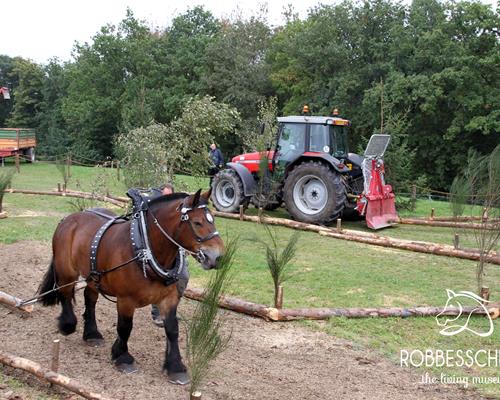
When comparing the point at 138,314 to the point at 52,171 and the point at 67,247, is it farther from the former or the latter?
the point at 52,171

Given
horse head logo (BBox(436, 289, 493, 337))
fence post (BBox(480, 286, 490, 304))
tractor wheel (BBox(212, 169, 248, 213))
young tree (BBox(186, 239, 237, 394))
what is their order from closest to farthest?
young tree (BBox(186, 239, 237, 394))
horse head logo (BBox(436, 289, 493, 337))
fence post (BBox(480, 286, 490, 304))
tractor wheel (BBox(212, 169, 248, 213))

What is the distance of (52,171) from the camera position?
23.8 m

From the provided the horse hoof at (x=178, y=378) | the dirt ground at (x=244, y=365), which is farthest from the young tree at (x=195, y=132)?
the horse hoof at (x=178, y=378)

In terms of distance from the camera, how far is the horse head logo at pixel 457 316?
211 inches

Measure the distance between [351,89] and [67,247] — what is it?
73.1 feet

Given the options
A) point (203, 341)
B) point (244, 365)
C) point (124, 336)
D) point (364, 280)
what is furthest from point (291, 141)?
point (203, 341)

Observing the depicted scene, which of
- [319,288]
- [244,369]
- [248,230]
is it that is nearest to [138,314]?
[244,369]

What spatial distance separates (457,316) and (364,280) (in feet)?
5.17

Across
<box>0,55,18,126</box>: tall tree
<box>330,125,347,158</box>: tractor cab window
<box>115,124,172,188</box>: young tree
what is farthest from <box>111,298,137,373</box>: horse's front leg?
<box>0,55,18,126</box>: tall tree

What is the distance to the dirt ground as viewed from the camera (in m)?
3.97

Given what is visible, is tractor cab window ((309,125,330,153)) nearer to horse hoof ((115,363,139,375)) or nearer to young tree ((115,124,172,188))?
young tree ((115,124,172,188))

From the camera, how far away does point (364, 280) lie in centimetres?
711

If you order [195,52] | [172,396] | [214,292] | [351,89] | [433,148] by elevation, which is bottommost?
[172,396]

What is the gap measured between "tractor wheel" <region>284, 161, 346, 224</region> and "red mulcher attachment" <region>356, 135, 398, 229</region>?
1.63 feet
